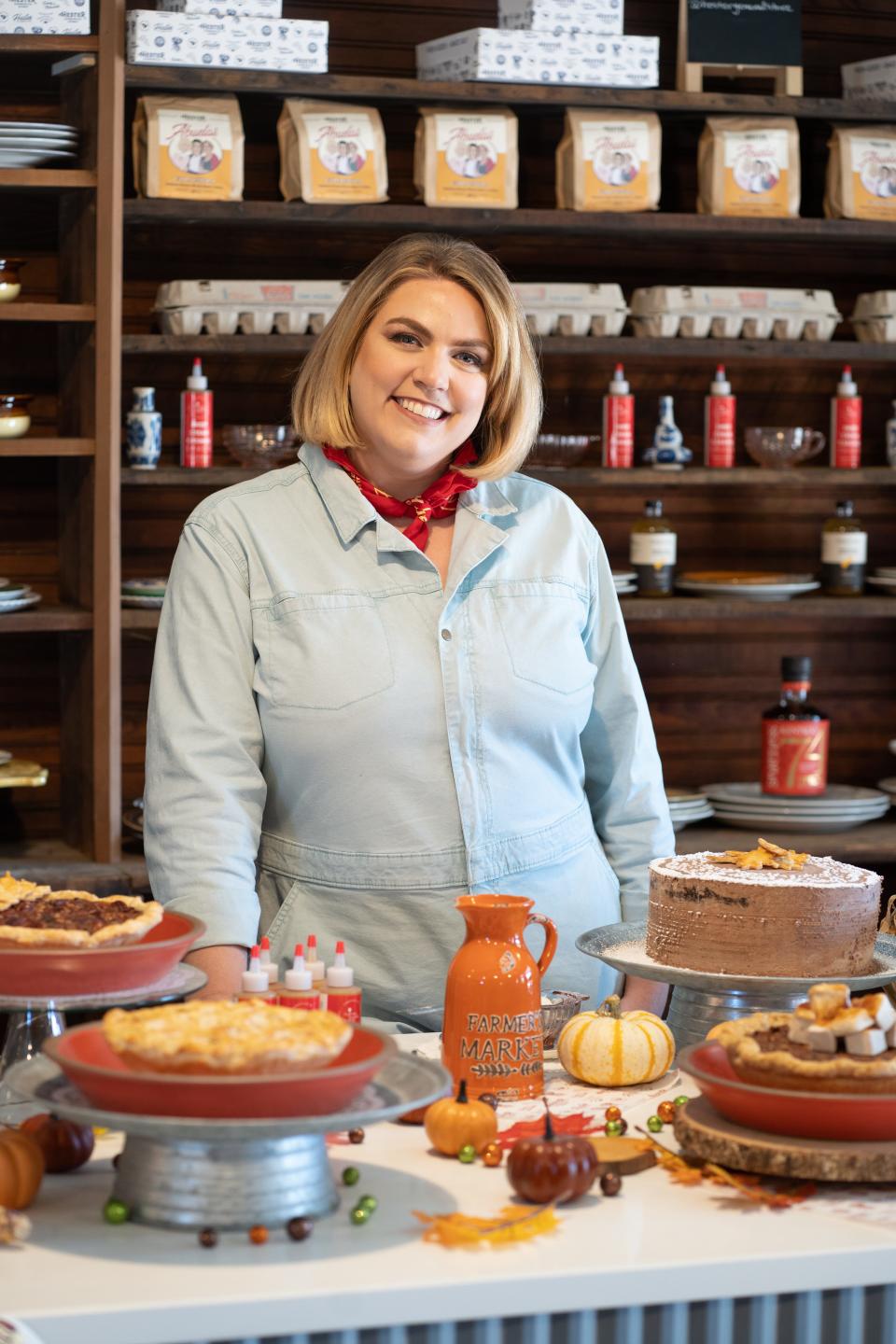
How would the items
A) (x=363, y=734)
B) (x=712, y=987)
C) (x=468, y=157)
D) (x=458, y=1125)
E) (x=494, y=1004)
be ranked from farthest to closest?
(x=468, y=157), (x=363, y=734), (x=712, y=987), (x=494, y=1004), (x=458, y=1125)

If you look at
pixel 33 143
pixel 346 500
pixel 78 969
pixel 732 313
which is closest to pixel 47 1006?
pixel 78 969

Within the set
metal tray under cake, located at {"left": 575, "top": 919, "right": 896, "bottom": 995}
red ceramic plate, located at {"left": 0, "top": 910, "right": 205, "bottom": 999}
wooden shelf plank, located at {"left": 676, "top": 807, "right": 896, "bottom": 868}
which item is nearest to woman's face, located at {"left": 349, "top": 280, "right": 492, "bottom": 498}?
metal tray under cake, located at {"left": 575, "top": 919, "right": 896, "bottom": 995}

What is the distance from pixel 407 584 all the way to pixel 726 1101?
0.90m

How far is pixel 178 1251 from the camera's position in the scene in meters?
1.22

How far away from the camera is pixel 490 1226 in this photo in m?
1.27

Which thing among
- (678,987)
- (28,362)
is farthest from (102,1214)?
(28,362)

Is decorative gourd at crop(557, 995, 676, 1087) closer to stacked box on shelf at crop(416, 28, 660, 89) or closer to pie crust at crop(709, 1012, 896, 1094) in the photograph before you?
pie crust at crop(709, 1012, 896, 1094)

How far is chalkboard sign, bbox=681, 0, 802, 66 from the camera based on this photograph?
3.31 meters

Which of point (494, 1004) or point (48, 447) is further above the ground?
point (48, 447)

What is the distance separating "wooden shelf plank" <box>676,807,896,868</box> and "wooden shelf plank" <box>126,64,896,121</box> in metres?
Result: 1.36

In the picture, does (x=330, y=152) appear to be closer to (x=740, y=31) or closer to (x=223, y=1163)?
(x=740, y=31)

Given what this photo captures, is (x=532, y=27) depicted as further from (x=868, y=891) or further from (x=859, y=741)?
(x=868, y=891)

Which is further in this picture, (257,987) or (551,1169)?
(257,987)

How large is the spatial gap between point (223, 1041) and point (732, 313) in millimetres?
2430
